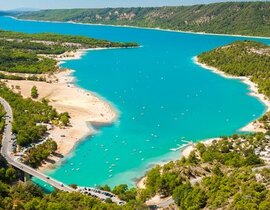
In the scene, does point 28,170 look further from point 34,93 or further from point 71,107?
point 34,93

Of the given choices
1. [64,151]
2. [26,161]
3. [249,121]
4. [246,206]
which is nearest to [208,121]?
[249,121]

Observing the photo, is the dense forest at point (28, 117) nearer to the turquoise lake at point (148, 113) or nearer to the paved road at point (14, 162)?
the paved road at point (14, 162)

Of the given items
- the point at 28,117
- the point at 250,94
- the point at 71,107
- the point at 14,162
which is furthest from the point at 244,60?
the point at 14,162

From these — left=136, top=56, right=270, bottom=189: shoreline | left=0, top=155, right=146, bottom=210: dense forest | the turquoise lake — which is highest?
left=0, top=155, right=146, bottom=210: dense forest

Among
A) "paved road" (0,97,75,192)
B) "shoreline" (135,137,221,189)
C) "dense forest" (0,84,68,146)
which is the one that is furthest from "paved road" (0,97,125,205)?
"shoreline" (135,137,221,189)

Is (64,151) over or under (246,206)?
under

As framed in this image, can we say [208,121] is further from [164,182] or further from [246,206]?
[246,206]

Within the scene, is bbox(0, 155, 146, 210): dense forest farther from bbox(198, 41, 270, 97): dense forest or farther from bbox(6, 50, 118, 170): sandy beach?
bbox(198, 41, 270, 97): dense forest
